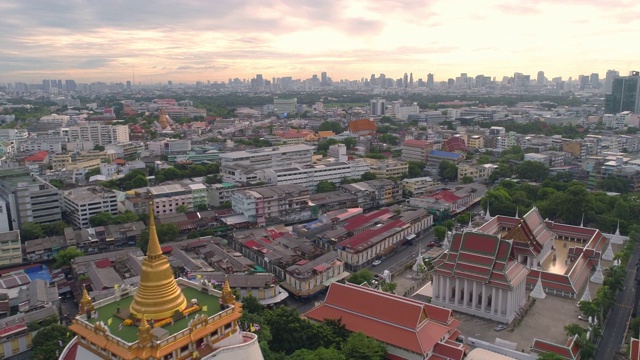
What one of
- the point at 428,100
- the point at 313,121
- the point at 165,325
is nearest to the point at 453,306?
the point at 165,325

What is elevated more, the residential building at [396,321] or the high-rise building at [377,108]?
the high-rise building at [377,108]

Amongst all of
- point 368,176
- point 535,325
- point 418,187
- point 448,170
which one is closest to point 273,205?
point 368,176

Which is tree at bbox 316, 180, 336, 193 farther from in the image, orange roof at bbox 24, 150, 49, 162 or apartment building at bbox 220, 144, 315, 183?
orange roof at bbox 24, 150, 49, 162

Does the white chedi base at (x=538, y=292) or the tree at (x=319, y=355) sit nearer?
the tree at (x=319, y=355)

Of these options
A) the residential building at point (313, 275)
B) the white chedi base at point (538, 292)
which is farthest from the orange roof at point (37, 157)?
the white chedi base at point (538, 292)

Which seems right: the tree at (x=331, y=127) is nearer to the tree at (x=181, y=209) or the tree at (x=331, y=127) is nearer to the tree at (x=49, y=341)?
the tree at (x=181, y=209)

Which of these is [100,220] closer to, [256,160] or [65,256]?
[65,256]

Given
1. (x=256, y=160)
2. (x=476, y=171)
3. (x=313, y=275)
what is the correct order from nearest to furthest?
1. (x=313, y=275)
2. (x=476, y=171)
3. (x=256, y=160)
